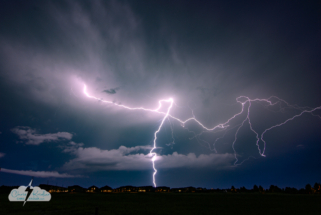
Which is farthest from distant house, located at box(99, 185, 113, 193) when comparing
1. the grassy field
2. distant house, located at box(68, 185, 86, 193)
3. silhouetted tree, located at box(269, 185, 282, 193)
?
silhouetted tree, located at box(269, 185, 282, 193)

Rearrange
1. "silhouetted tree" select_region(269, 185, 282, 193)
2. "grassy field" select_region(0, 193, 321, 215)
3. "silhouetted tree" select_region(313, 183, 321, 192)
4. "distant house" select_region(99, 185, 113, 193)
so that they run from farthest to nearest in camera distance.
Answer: "silhouetted tree" select_region(269, 185, 282, 193)
"silhouetted tree" select_region(313, 183, 321, 192)
"distant house" select_region(99, 185, 113, 193)
"grassy field" select_region(0, 193, 321, 215)

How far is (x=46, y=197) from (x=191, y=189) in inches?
5229

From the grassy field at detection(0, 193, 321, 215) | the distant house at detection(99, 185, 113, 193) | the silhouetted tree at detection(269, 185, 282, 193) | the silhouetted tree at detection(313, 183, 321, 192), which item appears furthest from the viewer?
the silhouetted tree at detection(269, 185, 282, 193)

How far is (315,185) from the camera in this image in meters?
114

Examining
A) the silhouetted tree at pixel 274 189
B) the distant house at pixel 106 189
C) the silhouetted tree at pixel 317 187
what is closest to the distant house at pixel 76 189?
the distant house at pixel 106 189

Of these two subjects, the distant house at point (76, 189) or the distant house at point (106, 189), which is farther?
the distant house at point (106, 189)

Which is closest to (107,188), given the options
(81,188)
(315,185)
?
(81,188)

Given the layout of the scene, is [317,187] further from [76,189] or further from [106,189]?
[76,189]

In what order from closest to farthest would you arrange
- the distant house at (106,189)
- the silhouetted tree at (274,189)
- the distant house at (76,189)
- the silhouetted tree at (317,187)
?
the distant house at (76,189)
the distant house at (106,189)
the silhouetted tree at (317,187)
the silhouetted tree at (274,189)

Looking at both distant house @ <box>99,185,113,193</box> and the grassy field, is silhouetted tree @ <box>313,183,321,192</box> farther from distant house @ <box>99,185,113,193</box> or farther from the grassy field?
distant house @ <box>99,185,113,193</box>

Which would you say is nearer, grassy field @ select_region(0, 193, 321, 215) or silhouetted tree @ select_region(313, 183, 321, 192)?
grassy field @ select_region(0, 193, 321, 215)

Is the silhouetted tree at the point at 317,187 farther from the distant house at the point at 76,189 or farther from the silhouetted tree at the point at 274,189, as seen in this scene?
the distant house at the point at 76,189

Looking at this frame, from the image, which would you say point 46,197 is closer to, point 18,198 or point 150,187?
point 18,198

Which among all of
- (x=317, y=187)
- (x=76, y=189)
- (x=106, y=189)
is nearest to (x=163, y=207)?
(x=106, y=189)
